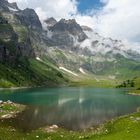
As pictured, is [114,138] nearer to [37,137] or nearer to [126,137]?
[126,137]

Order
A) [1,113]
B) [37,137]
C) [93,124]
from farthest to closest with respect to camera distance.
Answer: [1,113] < [93,124] < [37,137]

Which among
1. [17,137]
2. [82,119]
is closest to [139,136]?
[17,137]

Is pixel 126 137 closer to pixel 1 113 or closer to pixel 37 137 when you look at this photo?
pixel 37 137

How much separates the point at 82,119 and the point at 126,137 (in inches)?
1571

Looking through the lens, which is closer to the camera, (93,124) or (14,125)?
(14,125)

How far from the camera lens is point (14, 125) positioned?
2950 inches

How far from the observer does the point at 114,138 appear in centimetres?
5312

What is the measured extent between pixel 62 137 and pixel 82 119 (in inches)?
1281

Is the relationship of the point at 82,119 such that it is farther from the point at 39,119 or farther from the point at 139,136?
the point at 139,136

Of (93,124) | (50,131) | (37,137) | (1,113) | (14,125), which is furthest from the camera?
(1,113)

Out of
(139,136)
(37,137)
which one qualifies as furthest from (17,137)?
(139,136)

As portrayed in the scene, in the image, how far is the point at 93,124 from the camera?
8394 cm

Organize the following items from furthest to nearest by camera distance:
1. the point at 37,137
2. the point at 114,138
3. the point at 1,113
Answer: the point at 1,113, the point at 37,137, the point at 114,138

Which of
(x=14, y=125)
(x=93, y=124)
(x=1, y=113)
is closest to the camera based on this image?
(x=14, y=125)
